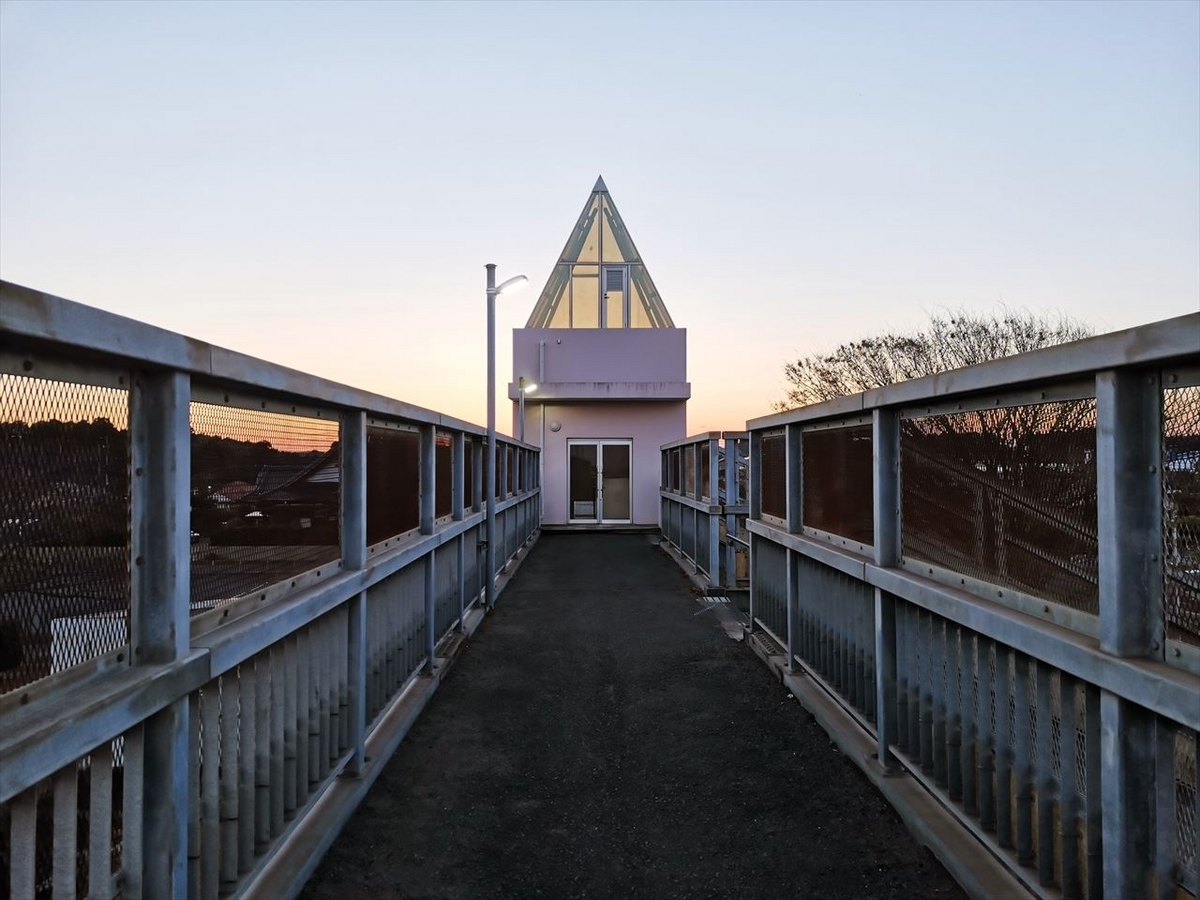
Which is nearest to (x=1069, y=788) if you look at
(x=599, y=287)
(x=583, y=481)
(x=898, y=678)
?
(x=898, y=678)

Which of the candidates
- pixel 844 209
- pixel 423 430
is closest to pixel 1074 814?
pixel 423 430

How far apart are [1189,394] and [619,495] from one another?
56.5 ft

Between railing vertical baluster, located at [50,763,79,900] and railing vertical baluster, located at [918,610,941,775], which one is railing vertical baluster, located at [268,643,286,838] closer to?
railing vertical baluster, located at [50,763,79,900]

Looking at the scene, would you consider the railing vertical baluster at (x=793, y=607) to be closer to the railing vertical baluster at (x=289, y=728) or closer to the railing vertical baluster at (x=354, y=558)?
the railing vertical baluster at (x=354, y=558)

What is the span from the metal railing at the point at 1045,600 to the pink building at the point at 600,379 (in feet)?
48.4

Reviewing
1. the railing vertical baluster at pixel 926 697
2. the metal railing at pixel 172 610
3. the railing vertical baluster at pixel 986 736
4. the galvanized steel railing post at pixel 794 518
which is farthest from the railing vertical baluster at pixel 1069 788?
the galvanized steel railing post at pixel 794 518

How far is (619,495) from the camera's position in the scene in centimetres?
1900

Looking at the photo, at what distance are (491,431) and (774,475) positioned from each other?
3438 millimetres

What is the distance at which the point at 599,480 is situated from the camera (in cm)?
1892

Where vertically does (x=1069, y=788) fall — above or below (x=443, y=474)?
below

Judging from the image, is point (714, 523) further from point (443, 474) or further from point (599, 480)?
point (599, 480)

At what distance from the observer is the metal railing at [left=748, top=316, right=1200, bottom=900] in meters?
1.95

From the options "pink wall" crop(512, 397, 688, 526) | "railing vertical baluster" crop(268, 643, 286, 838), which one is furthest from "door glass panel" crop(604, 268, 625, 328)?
"railing vertical baluster" crop(268, 643, 286, 838)

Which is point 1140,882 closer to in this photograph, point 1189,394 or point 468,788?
point 1189,394
